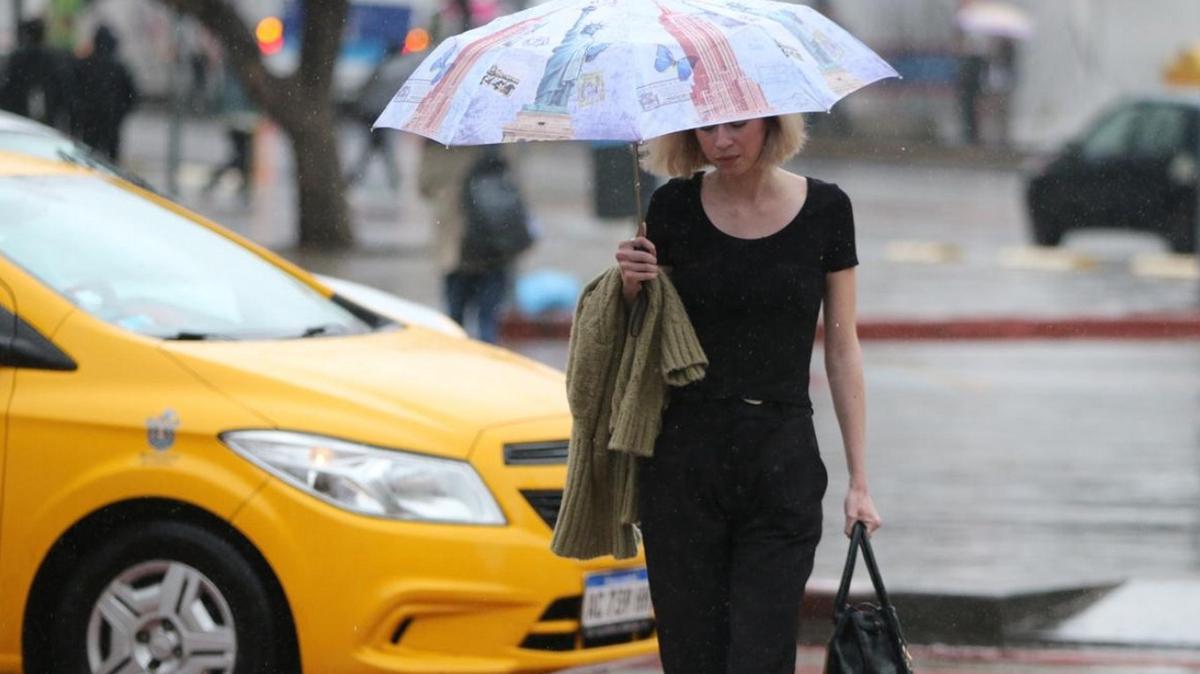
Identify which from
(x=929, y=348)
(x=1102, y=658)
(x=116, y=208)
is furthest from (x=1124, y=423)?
(x=116, y=208)

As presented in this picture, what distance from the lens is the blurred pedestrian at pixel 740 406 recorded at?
456 centimetres

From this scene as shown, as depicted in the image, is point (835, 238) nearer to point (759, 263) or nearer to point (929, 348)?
point (759, 263)

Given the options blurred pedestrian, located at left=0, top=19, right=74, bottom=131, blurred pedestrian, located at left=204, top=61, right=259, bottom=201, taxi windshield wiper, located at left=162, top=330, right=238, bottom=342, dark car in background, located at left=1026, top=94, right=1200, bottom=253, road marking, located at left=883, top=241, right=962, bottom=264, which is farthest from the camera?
blurred pedestrian, located at left=204, top=61, right=259, bottom=201

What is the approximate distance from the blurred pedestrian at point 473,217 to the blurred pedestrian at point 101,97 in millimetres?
10416

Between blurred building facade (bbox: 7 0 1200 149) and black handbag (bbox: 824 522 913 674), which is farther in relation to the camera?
blurred building facade (bbox: 7 0 1200 149)

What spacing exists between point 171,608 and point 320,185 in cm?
1399

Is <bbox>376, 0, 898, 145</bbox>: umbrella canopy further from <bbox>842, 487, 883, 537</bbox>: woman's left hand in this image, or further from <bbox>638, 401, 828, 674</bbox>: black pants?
<bbox>842, 487, 883, 537</bbox>: woman's left hand

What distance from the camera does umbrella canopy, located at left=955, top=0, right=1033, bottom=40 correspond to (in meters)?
37.6

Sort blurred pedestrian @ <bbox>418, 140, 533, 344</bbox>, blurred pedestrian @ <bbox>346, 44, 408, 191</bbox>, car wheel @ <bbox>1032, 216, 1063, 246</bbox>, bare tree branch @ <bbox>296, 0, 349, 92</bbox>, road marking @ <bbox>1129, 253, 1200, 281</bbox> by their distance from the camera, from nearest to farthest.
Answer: blurred pedestrian @ <bbox>418, 140, 533, 344</bbox>
blurred pedestrian @ <bbox>346, 44, 408, 191</bbox>
bare tree branch @ <bbox>296, 0, 349, 92</bbox>
road marking @ <bbox>1129, 253, 1200, 281</bbox>
car wheel @ <bbox>1032, 216, 1063, 246</bbox>

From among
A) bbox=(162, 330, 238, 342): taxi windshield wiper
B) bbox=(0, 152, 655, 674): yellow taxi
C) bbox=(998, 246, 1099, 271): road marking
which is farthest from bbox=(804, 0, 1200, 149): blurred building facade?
bbox=(0, 152, 655, 674): yellow taxi

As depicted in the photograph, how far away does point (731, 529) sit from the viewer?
183 inches

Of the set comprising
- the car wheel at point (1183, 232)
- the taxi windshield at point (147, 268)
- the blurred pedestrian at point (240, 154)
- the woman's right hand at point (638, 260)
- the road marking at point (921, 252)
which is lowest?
the road marking at point (921, 252)

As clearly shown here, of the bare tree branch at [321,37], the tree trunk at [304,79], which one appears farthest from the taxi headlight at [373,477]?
the bare tree branch at [321,37]

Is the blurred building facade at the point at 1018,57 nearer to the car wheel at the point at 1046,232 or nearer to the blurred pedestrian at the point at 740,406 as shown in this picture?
the car wheel at the point at 1046,232
